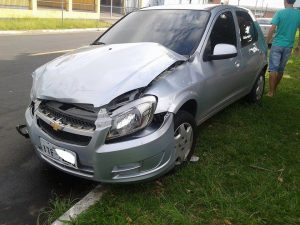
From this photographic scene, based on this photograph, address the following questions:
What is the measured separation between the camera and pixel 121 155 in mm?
2941

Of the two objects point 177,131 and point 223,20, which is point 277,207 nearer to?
point 177,131

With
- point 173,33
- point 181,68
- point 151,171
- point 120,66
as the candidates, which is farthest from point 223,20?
point 151,171

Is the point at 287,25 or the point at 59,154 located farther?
the point at 287,25

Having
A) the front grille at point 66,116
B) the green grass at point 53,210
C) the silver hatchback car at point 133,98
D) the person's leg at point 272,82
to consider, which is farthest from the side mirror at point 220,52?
the person's leg at point 272,82

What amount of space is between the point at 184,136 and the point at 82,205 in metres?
1.18

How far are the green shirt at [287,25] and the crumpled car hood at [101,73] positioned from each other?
3373 mm

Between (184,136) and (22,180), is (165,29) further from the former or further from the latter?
(22,180)

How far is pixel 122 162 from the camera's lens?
9.77 ft

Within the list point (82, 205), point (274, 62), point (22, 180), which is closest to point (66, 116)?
point (82, 205)

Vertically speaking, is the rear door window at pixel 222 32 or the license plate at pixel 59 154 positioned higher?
the rear door window at pixel 222 32

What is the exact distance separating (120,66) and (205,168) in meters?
1.39

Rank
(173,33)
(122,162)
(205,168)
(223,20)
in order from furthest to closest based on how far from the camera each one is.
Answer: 1. (223,20)
2. (173,33)
3. (205,168)
4. (122,162)

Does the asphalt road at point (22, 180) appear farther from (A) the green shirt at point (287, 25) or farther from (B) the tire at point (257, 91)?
(A) the green shirt at point (287, 25)

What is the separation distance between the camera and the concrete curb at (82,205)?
2.94 m
